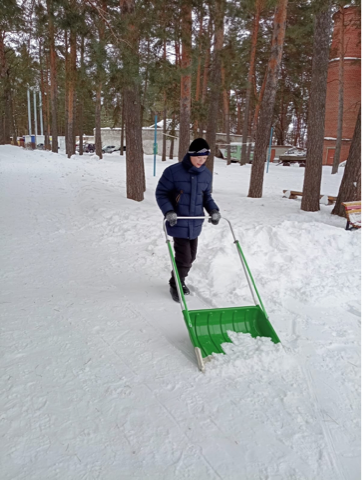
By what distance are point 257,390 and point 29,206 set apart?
7.49 meters

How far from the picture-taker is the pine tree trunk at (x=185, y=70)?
31.3 feet

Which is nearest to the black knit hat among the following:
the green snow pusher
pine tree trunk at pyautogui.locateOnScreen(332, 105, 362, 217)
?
the green snow pusher

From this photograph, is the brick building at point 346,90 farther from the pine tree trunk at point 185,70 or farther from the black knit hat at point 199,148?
the black knit hat at point 199,148

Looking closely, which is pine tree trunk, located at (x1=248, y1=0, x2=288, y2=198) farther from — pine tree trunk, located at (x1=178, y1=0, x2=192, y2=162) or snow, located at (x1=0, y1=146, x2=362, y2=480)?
snow, located at (x1=0, y1=146, x2=362, y2=480)

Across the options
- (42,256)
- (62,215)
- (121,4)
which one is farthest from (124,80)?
(42,256)

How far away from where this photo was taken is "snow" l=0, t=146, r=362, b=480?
7.22 ft

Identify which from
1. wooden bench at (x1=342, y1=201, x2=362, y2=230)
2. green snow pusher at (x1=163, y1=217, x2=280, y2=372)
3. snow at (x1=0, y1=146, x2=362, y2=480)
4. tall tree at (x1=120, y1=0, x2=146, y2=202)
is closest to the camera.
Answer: snow at (x1=0, y1=146, x2=362, y2=480)

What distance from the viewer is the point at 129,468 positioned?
6.91 feet

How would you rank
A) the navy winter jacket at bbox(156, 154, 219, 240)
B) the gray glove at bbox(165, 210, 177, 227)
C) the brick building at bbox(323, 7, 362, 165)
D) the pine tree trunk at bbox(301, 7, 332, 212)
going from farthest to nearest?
1. the brick building at bbox(323, 7, 362, 165)
2. the pine tree trunk at bbox(301, 7, 332, 212)
3. the navy winter jacket at bbox(156, 154, 219, 240)
4. the gray glove at bbox(165, 210, 177, 227)

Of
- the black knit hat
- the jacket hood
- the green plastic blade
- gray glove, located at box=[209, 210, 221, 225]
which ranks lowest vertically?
the green plastic blade

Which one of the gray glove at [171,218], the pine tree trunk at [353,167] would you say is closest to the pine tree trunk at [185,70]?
the pine tree trunk at [353,167]

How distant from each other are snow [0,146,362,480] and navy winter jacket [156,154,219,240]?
909 mm

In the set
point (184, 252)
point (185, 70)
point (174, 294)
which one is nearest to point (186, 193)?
point (184, 252)

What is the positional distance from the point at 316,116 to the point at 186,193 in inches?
242
